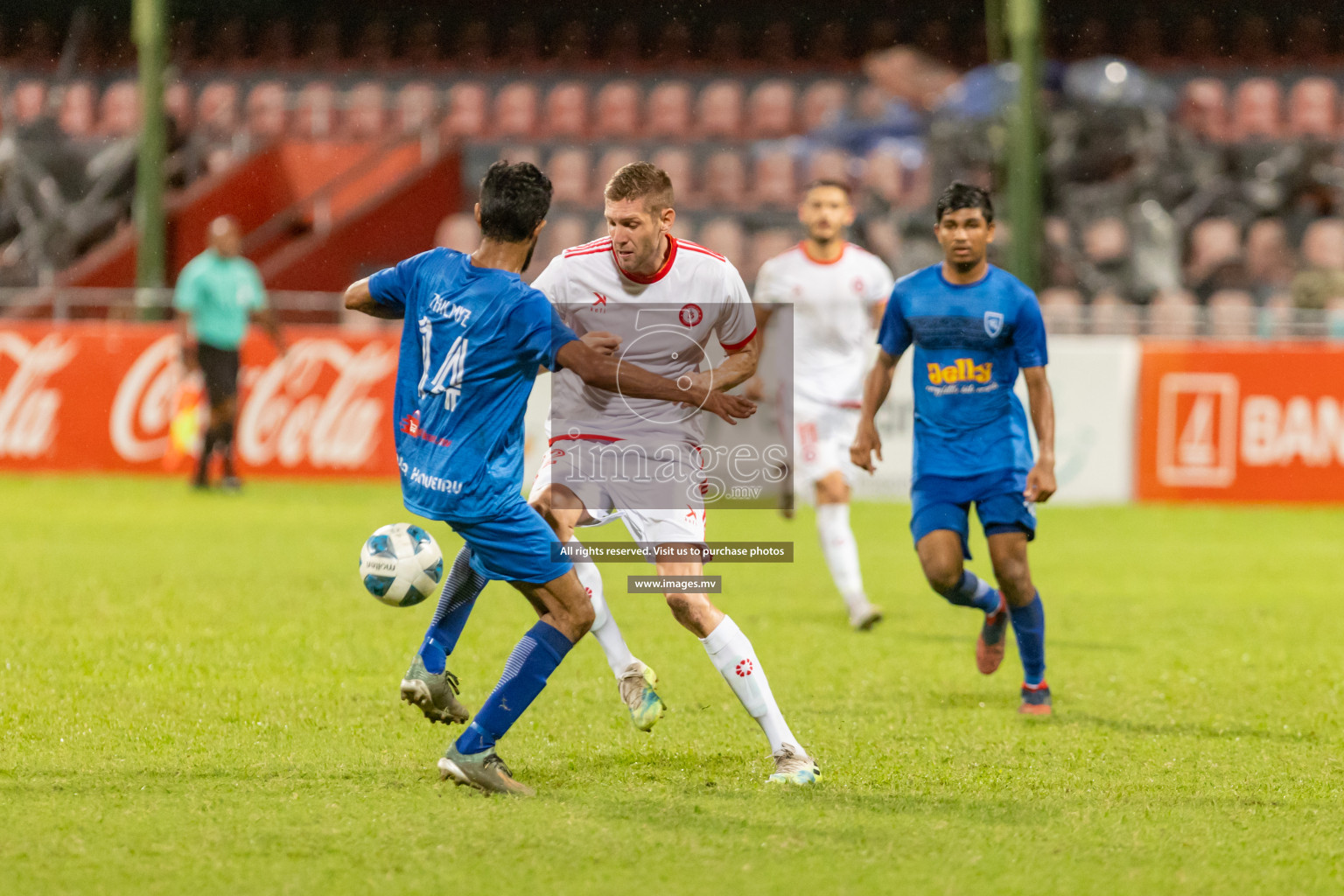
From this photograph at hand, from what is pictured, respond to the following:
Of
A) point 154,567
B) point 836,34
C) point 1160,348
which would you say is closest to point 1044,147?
point 836,34

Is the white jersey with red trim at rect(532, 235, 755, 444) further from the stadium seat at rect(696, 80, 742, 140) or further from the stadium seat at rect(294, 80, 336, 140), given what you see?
the stadium seat at rect(294, 80, 336, 140)

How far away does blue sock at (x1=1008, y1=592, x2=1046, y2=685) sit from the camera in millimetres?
6523

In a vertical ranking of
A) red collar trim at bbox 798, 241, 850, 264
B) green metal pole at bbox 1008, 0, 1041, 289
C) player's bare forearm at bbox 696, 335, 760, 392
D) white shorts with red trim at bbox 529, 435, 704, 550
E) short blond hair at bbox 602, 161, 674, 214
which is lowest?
white shorts with red trim at bbox 529, 435, 704, 550

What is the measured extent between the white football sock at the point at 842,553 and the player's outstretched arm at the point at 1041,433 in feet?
7.79

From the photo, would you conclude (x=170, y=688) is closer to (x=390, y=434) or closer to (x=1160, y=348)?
(x=390, y=434)

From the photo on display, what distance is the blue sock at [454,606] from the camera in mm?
5422

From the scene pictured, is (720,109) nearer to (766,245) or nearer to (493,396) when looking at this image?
(766,245)

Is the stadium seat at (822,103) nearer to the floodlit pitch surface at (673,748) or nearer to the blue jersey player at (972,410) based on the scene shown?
the floodlit pitch surface at (673,748)

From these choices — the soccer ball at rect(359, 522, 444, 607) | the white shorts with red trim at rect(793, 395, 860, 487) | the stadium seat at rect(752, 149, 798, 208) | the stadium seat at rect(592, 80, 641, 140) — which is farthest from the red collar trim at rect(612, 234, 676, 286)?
the stadium seat at rect(592, 80, 641, 140)

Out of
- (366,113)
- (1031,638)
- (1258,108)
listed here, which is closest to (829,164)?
(1258,108)

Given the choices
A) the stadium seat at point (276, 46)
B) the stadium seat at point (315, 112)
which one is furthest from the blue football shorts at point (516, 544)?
the stadium seat at point (276, 46)

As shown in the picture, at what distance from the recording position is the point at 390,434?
609 inches

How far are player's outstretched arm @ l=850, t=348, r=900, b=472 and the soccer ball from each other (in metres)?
2.12

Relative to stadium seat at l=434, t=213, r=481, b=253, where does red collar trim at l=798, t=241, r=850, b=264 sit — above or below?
below
